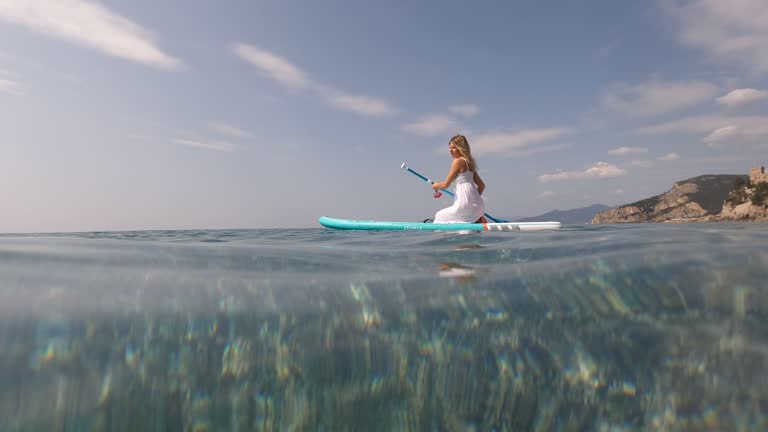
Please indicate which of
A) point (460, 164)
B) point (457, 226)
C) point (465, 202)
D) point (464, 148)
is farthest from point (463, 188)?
point (457, 226)

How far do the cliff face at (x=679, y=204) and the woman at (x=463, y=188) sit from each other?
84323mm

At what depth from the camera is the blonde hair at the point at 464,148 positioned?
8.37 m

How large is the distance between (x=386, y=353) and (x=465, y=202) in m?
7.08

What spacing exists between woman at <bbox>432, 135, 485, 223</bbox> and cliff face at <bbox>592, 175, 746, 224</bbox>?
84.3 metres

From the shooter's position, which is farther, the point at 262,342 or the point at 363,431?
the point at 262,342

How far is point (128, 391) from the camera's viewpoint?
1.22 m

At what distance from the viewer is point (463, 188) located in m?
8.30

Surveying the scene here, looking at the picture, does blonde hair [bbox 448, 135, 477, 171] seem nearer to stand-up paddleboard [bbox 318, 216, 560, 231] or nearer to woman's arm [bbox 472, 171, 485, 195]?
woman's arm [bbox 472, 171, 485, 195]

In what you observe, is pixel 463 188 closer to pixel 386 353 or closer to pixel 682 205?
pixel 386 353

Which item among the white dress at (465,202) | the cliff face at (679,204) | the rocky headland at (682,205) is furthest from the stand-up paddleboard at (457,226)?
the cliff face at (679,204)

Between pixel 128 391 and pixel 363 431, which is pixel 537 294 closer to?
pixel 363 431

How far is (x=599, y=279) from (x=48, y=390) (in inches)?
103

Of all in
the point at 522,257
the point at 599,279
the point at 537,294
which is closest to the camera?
the point at 537,294

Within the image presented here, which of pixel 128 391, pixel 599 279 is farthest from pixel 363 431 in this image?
pixel 599 279
